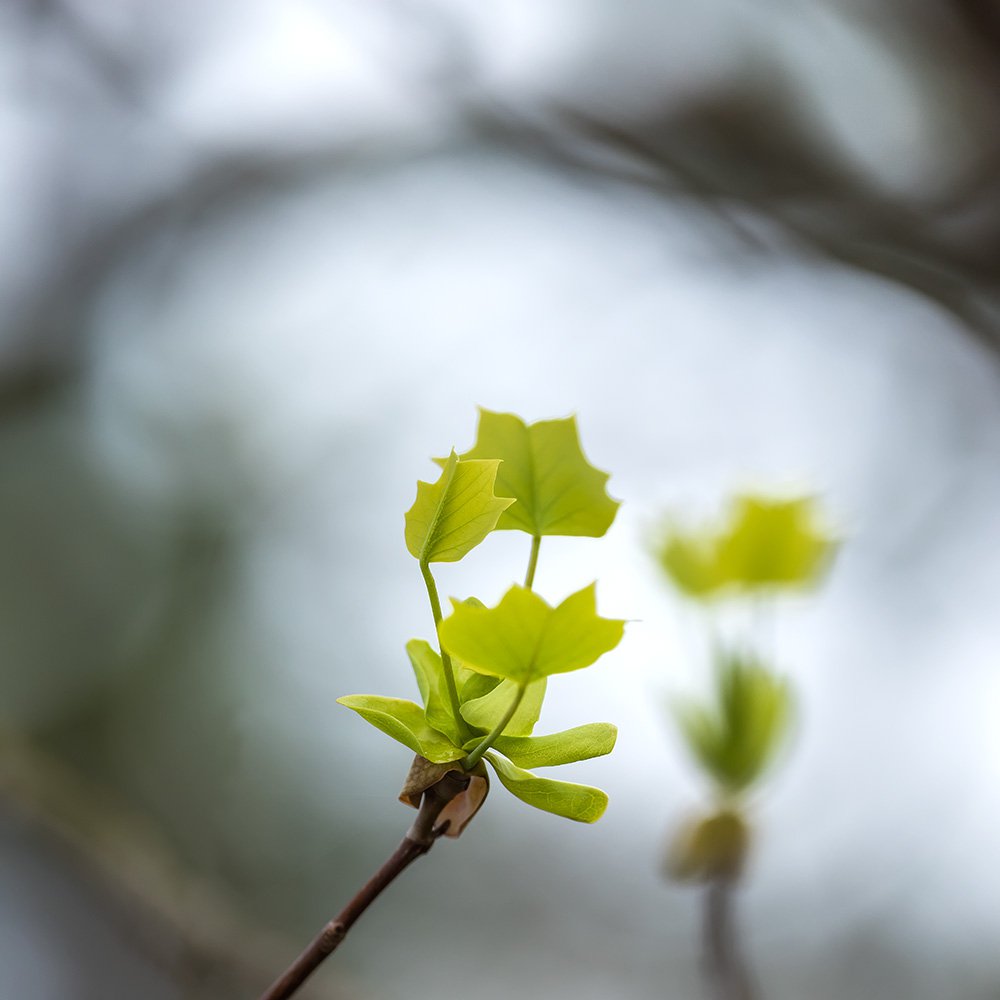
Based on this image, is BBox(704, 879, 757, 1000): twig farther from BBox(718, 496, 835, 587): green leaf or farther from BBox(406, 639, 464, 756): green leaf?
BBox(406, 639, 464, 756): green leaf

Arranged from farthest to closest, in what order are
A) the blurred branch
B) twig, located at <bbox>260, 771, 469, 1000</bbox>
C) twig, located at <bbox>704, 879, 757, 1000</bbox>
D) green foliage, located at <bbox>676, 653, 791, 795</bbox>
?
the blurred branch
green foliage, located at <bbox>676, 653, 791, 795</bbox>
twig, located at <bbox>704, 879, 757, 1000</bbox>
twig, located at <bbox>260, 771, 469, 1000</bbox>

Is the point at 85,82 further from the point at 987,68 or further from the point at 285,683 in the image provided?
the point at 987,68

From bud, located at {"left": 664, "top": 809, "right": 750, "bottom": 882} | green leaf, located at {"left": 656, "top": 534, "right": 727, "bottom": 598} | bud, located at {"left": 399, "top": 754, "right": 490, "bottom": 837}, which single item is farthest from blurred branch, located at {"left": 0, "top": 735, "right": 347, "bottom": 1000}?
bud, located at {"left": 399, "top": 754, "right": 490, "bottom": 837}

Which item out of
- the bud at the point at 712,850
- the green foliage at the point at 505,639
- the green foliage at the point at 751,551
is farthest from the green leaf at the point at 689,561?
the green foliage at the point at 505,639

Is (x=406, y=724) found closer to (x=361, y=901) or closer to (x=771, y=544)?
(x=361, y=901)

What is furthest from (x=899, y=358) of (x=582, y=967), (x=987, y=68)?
(x=582, y=967)

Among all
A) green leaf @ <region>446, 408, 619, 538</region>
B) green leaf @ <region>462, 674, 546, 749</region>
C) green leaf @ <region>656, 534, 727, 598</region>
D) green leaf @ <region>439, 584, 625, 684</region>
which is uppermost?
green leaf @ <region>656, 534, 727, 598</region>

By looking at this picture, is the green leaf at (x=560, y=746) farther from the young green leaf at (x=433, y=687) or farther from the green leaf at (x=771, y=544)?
the green leaf at (x=771, y=544)
